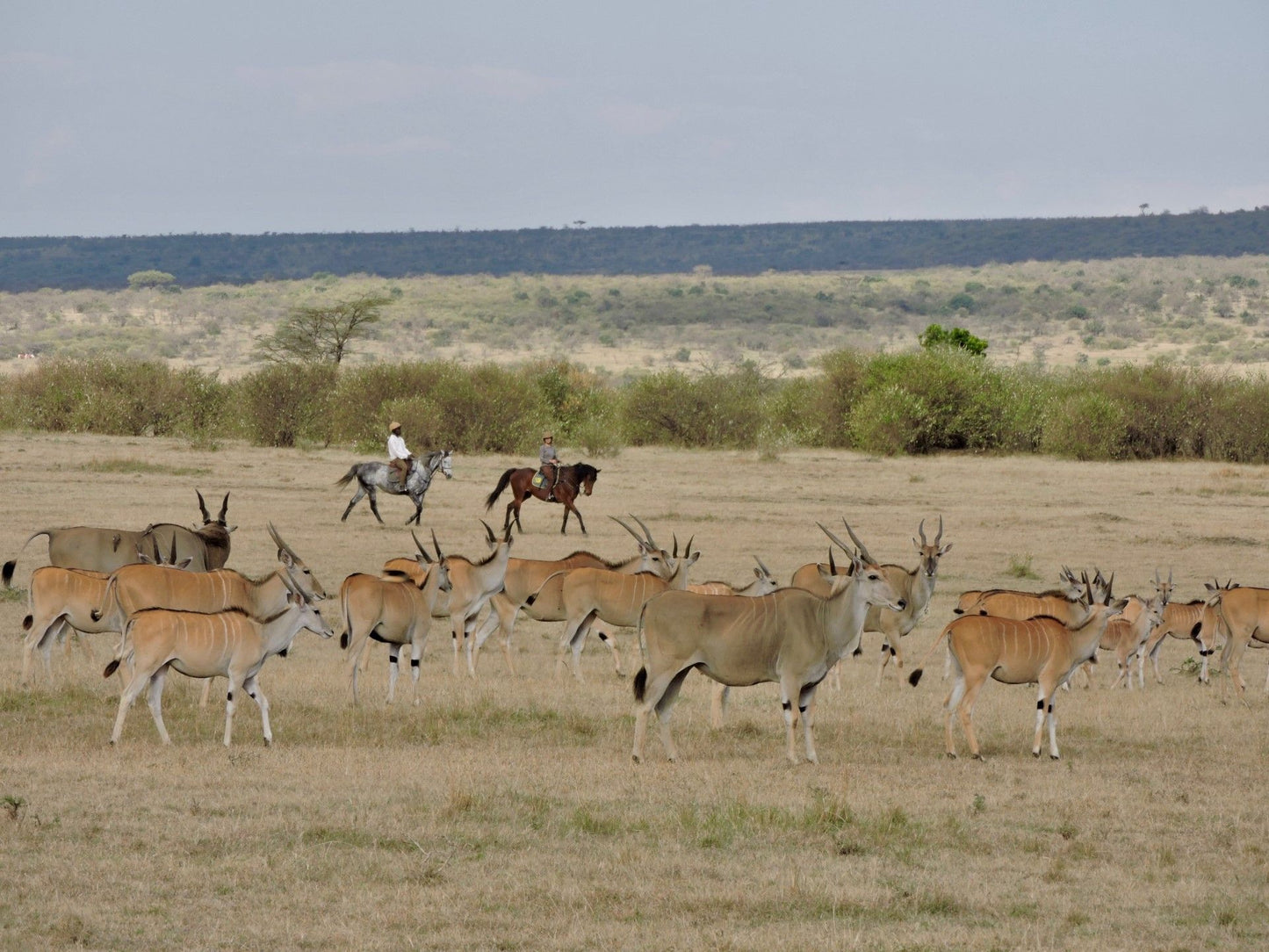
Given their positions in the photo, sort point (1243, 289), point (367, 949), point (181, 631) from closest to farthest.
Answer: point (367, 949) → point (181, 631) → point (1243, 289)

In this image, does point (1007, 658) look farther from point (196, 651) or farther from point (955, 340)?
point (955, 340)

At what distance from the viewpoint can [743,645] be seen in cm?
1066

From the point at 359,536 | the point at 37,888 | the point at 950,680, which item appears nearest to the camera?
the point at 37,888

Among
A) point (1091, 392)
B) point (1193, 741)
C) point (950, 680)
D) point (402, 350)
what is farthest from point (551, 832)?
point (402, 350)

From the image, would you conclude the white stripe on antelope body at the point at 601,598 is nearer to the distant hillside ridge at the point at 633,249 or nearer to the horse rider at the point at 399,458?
the horse rider at the point at 399,458

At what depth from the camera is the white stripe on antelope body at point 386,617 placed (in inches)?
501

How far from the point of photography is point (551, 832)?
8531mm

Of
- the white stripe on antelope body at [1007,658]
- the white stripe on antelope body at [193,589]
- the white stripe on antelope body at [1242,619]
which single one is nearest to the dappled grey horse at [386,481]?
the white stripe on antelope body at [193,589]

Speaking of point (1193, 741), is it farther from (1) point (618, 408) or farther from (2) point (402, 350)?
(2) point (402, 350)

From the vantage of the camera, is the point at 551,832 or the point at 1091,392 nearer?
the point at 551,832

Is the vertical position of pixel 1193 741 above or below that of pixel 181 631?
below

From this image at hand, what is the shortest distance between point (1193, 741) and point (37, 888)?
8.21 metres

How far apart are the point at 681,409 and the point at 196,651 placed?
129ft

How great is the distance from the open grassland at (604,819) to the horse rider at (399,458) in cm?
1180
